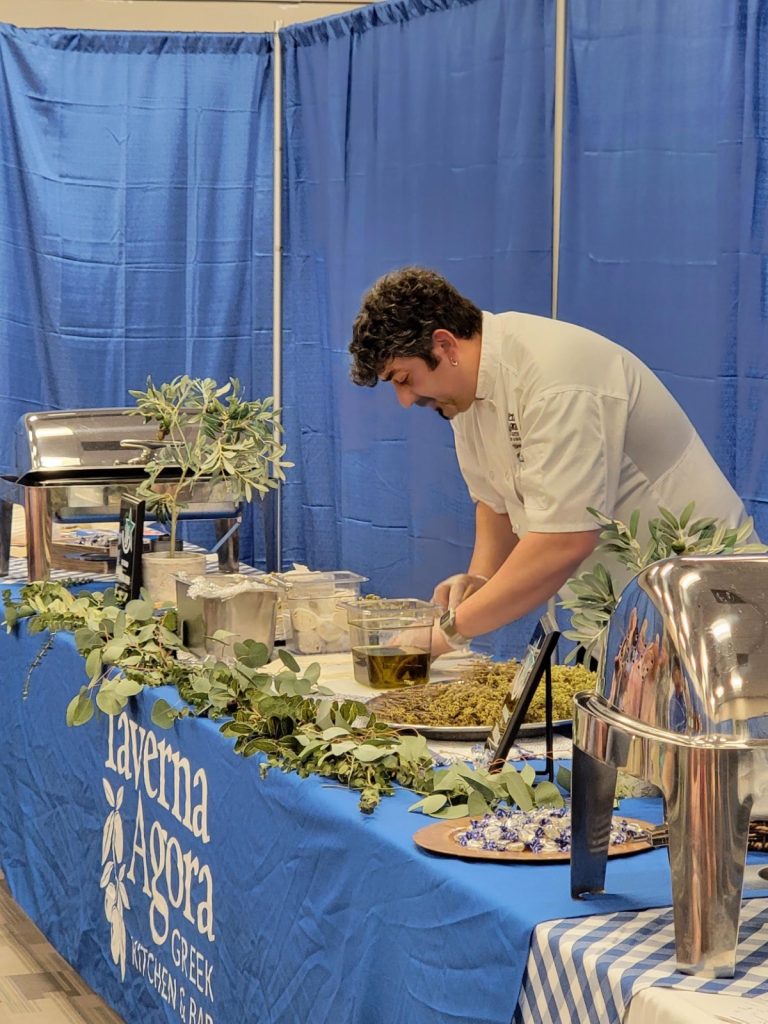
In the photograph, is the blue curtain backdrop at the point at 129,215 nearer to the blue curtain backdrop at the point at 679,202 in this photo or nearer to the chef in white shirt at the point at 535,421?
the blue curtain backdrop at the point at 679,202

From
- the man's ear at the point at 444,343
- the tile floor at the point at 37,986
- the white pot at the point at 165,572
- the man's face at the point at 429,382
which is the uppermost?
the man's ear at the point at 444,343

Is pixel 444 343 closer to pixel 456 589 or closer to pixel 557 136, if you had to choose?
pixel 456 589

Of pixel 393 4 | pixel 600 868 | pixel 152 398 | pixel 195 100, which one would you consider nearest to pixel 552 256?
pixel 393 4

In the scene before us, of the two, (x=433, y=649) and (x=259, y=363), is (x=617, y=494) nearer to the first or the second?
(x=433, y=649)

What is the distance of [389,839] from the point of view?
52.6 inches

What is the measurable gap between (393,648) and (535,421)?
1.51ft

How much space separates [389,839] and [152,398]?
1.38 metres

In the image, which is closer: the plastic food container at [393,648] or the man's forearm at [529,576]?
the plastic food container at [393,648]

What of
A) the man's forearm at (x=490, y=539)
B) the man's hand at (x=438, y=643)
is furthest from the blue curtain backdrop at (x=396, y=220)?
the man's hand at (x=438, y=643)

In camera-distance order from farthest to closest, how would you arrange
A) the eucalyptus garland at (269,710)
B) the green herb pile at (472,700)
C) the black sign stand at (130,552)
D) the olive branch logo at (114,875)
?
the black sign stand at (130,552)
the olive branch logo at (114,875)
the green herb pile at (472,700)
the eucalyptus garland at (269,710)

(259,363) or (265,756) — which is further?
(259,363)

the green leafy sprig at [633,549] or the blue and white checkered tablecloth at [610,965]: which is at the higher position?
the green leafy sprig at [633,549]

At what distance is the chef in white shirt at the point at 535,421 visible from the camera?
2119 mm

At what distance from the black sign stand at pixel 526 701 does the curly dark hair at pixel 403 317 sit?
0.79m
